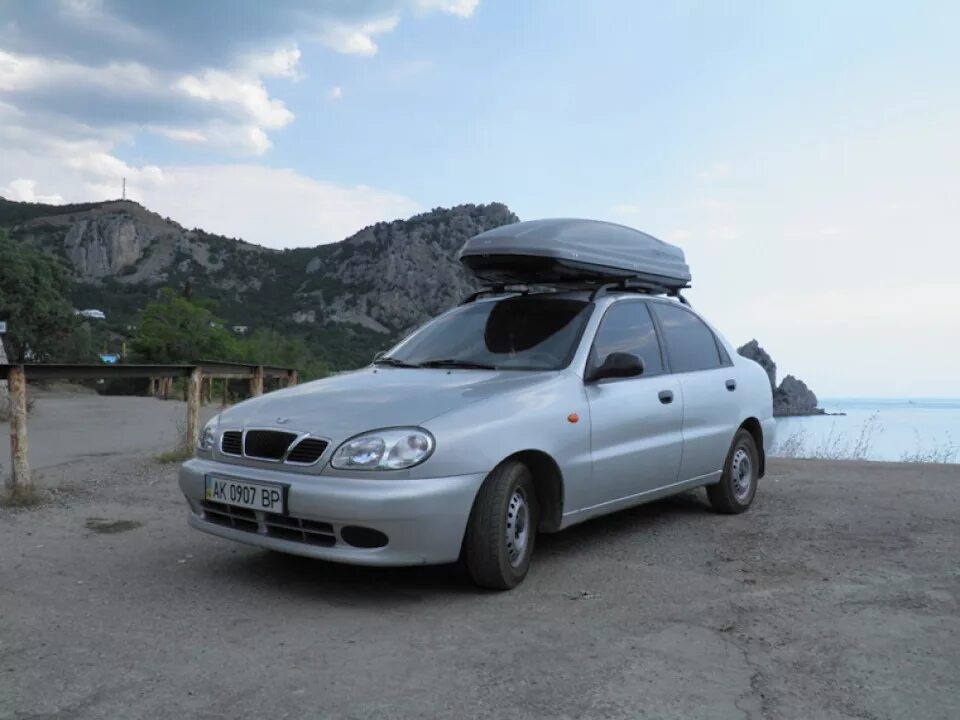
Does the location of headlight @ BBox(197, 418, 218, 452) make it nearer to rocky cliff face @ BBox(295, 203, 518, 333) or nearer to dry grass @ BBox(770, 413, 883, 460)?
dry grass @ BBox(770, 413, 883, 460)

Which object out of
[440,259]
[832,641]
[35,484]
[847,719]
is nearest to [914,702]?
[847,719]

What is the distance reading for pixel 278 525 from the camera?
13.6 feet

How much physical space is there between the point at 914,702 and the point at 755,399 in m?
3.98

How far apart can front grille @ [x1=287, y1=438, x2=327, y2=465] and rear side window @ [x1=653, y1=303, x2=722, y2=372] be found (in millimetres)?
2775

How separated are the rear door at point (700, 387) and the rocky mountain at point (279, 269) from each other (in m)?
52.9

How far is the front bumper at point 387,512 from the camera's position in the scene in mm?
3893

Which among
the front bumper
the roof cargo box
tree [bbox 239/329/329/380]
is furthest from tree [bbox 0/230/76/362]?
the front bumper

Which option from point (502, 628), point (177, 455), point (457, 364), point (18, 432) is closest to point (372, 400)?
point (457, 364)

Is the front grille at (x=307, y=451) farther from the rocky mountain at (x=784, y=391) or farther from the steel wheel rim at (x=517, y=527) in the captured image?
the rocky mountain at (x=784, y=391)

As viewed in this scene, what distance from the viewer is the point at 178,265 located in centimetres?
9969

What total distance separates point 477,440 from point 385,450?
1.49 feet

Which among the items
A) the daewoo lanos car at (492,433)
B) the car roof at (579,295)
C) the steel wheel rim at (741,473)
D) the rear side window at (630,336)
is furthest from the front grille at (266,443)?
the steel wheel rim at (741,473)

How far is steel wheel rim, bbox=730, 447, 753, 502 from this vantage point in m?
6.57

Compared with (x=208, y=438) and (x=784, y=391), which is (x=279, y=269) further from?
(x=208, y=438)
